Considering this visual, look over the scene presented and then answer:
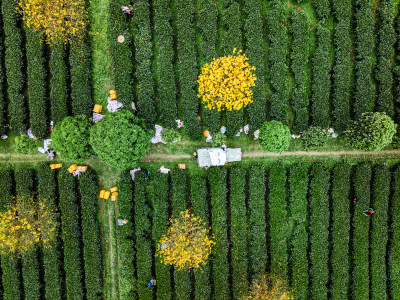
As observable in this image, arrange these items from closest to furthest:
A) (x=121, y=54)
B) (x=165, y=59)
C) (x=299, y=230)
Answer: (x=121, y=54), (x=165, y=59), (x=299, y=230)

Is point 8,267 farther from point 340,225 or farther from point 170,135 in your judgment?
point 340,225

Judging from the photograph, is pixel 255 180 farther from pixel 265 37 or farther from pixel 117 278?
pixel 117 278

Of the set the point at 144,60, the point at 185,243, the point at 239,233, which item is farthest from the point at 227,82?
the point at 185,243

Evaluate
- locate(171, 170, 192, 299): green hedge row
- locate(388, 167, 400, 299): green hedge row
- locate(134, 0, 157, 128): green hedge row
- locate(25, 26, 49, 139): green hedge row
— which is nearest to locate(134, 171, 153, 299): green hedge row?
locate(171, 170, 192, 299): green hedge row

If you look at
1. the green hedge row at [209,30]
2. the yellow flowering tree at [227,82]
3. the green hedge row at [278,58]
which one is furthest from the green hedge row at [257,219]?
the yellow flowering tree at [227,82]

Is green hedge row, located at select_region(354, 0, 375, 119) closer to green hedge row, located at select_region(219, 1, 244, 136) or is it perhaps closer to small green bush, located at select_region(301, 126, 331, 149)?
small green bush, located at select_region(301, 126, 331, 149)

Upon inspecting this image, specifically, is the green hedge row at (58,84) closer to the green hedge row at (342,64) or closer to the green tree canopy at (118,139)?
the green tree canopy at (118,139)

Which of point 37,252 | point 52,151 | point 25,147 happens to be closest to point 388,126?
point 52,151
